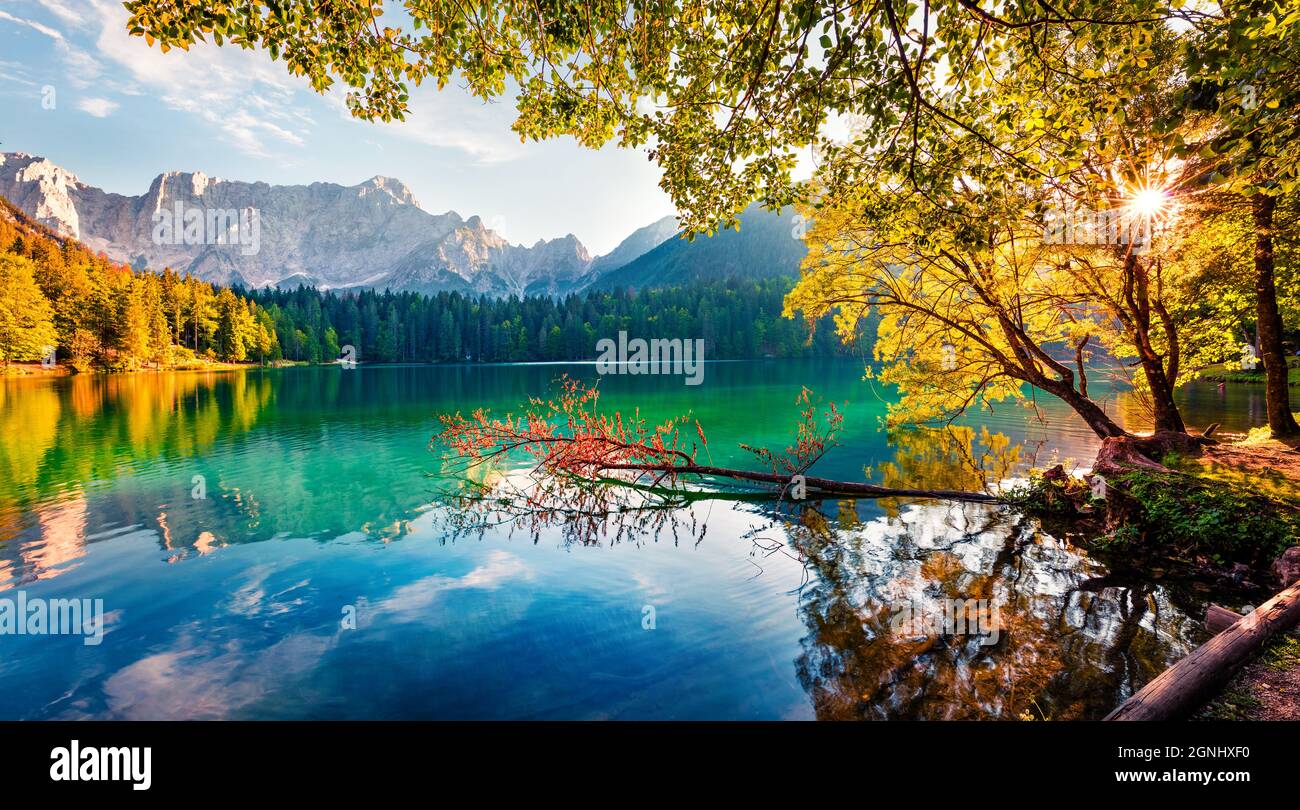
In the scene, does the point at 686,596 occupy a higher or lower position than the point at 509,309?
lower

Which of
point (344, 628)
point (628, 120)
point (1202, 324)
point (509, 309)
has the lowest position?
point (344, 628)

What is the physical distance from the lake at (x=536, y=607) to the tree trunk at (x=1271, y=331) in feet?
23.3

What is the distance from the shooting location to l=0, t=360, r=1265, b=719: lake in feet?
21.2

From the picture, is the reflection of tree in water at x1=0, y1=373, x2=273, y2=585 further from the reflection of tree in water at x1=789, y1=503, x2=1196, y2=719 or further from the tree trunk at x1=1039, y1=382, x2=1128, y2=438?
the tree trunk at x1=1039, y1=382, x2=1128, y2=438

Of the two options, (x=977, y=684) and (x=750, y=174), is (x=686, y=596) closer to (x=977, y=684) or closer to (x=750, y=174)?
(x=977, y=684)

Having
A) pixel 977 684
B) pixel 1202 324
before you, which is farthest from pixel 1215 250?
pixel 977 684

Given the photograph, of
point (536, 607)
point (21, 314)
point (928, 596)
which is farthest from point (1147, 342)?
point (21, 314)

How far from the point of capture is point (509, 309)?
541 ft

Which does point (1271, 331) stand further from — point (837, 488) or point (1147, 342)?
point (837, 488)

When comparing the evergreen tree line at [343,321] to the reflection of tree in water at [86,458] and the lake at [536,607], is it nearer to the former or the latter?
the reflection of tree in water at [86,458]

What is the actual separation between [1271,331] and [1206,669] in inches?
665

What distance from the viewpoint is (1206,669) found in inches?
194

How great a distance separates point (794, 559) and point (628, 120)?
923 cm

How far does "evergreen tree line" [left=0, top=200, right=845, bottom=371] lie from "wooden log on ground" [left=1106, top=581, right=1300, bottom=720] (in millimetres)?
85937
